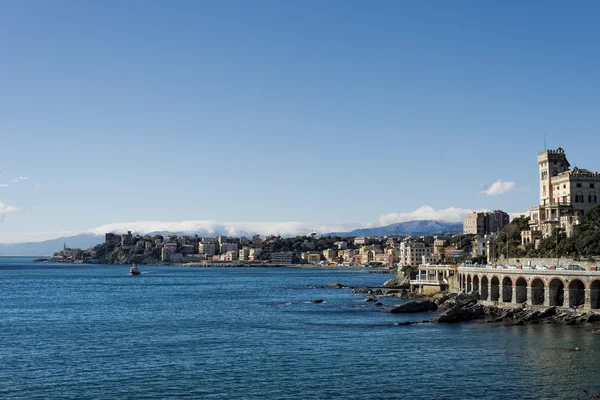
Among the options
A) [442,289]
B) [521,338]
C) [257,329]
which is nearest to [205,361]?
[257,329]

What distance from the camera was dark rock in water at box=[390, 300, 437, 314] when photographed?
8669cm

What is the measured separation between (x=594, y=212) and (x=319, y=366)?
2593 inches

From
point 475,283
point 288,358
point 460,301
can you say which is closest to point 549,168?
point 475,283

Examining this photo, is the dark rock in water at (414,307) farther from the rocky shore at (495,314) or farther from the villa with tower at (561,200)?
the villa with tower at (561,200)

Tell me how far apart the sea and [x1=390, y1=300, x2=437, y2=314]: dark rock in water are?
214 cm

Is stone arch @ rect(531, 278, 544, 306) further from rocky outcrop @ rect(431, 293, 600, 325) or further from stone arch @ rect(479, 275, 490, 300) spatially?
stone arch @ rect(479, 275, 490, 300)

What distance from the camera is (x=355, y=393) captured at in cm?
4212

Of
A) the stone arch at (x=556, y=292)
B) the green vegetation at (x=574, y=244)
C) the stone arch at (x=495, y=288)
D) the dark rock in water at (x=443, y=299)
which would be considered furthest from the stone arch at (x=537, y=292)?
the dark rock in water at (x=443, y=299)

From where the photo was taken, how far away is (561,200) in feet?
366

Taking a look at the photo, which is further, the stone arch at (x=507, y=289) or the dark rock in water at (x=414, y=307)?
the dark rock in water at (x=414, y=307)

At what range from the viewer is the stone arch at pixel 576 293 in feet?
239

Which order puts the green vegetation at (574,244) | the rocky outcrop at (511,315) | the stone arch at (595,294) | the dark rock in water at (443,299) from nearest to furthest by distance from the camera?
the rocky outcrop at (511,315)
the stone arch at (595,294)
the green vegetation at (574,244)
the dark rock in water at (443,299)

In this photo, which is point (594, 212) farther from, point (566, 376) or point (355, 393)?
point (355, 393)

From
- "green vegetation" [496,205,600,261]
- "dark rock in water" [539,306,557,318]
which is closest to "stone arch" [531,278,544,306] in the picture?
"dark rock in water" [539,306,557,318]
